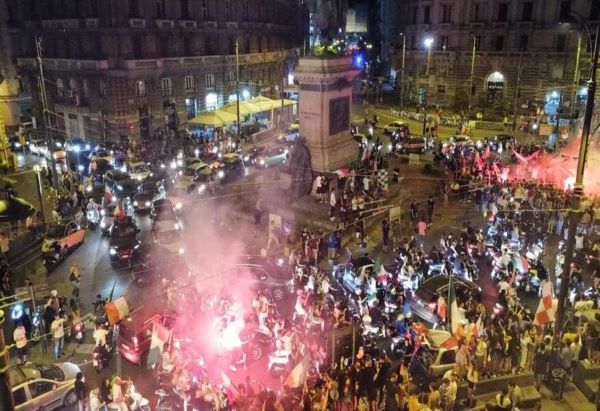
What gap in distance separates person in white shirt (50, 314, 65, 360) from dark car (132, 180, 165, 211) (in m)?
13.1

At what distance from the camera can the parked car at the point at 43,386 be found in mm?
13156

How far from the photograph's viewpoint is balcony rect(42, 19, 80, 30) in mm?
43375

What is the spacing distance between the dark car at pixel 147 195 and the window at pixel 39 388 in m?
16.4

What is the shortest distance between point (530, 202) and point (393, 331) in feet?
43.3

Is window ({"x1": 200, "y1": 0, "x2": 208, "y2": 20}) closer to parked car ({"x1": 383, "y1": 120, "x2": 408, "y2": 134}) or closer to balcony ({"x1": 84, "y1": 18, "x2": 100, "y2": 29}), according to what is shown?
balcony ({"x1": 84, "y1": 18, "x2": 100, "y2": 29})

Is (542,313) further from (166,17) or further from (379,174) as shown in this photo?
(166,17)

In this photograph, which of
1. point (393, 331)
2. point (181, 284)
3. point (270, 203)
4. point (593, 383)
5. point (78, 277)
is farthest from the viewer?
point (270, 203)

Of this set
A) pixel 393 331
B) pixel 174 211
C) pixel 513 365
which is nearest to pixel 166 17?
pixel 174 211

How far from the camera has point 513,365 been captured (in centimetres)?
1434

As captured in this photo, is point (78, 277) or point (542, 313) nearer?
point (542, 313)

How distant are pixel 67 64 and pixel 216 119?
13.7m

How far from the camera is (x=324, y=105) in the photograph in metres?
25.8

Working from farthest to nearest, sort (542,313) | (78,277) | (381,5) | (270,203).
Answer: (381,5)
(270,203)
(78,277)
(542,313)

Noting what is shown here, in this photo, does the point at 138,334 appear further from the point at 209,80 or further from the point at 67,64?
the point at 209,80
